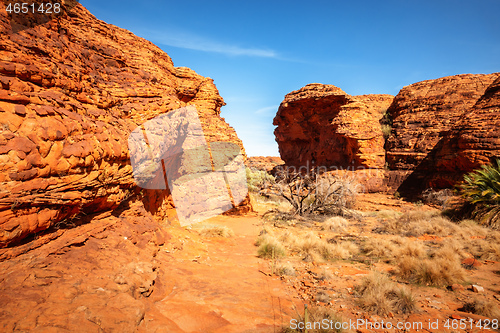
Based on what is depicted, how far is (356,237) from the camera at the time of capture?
8234 millimetres

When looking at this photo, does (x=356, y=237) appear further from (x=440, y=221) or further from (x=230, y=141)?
(x=230, y=141)

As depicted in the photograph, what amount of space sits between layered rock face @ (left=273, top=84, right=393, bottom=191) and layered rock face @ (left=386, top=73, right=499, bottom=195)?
1658mm

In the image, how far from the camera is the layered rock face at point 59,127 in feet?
8.20

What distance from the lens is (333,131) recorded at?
24.9 metres

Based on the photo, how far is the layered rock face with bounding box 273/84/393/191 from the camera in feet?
68.2

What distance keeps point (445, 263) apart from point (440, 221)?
17.5ft

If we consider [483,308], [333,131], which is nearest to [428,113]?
[333,131]

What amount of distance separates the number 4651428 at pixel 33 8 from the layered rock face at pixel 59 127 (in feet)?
0.52

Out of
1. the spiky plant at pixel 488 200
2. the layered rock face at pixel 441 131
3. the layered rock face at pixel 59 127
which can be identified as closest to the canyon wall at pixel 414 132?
the layered rock face at pixel 441 131

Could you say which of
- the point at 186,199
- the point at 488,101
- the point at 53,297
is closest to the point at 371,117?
the point at 488,101

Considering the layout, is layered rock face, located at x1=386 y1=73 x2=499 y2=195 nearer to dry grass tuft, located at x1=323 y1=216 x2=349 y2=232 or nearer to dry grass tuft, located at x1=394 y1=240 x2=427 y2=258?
dry grass tuft, located at x1=323 y1=216 x2=349 y2=232

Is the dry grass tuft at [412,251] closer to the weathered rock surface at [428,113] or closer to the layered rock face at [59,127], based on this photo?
the layered rock face at [59,127]

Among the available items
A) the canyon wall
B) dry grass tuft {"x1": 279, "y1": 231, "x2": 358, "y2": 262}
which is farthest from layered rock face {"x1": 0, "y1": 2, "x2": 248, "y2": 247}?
the canyon wall

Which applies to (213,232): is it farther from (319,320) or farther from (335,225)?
(335,225)
